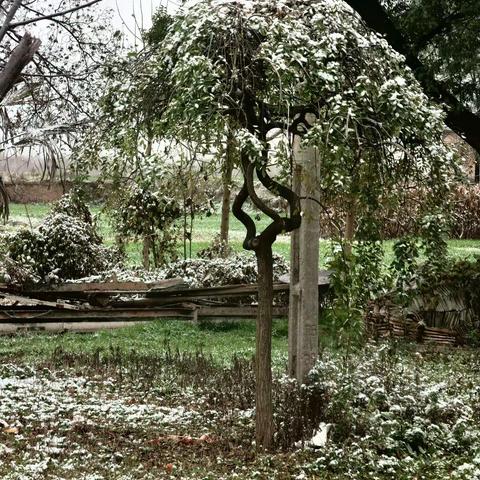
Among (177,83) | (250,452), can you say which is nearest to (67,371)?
(250,452)

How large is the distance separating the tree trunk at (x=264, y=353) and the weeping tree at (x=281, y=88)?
21cm

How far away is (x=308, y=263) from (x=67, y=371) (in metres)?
3.50

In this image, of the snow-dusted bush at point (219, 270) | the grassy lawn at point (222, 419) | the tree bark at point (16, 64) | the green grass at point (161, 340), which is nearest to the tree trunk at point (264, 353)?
the grassy lawn at point (222, 419)

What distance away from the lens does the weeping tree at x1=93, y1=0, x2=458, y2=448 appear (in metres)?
5.46

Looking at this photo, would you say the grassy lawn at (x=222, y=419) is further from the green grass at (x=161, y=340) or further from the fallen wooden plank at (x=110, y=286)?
the fallen wooden plank at (x=110, y=286)

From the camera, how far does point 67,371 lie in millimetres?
9992

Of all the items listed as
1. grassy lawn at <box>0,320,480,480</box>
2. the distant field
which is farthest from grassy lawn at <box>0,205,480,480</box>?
the distant field

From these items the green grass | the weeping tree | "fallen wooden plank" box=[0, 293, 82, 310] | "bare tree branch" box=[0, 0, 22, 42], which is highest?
"bare tree branch" box=[0, 0, 22, 42]

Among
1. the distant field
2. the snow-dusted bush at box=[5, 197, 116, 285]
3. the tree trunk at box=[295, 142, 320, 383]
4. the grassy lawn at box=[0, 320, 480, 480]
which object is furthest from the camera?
the distant field

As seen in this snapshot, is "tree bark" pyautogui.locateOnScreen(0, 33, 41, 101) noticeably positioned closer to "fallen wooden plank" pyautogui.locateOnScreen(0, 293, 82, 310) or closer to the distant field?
"fallen wooden plank" pyautogui.locateOnScreen(0, 293, 82, 310)

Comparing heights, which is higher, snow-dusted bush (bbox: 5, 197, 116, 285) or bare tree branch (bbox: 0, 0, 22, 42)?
bare tree branch (bbox: 0, 0, 22, 42)

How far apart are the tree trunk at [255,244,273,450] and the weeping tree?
21 cm

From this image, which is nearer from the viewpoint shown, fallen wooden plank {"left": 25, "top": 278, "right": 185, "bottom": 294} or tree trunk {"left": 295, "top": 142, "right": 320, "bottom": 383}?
tree trunk {"left": 295, "top": 142, "right": 320, "bottom": 383}

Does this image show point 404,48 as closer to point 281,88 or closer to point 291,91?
point 291,91
